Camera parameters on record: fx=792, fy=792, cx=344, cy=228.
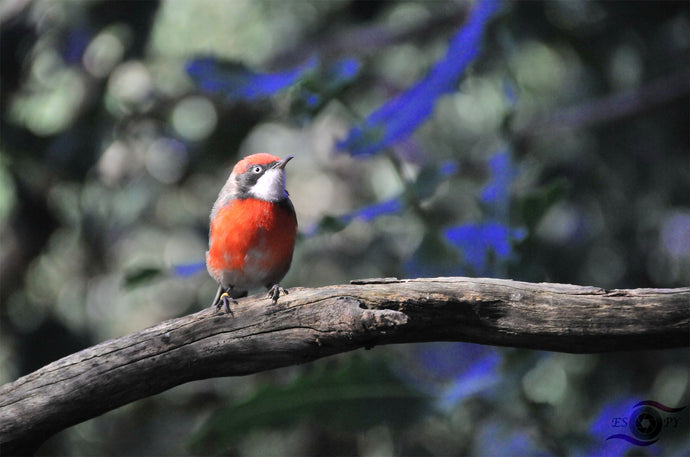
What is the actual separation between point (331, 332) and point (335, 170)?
266 inches

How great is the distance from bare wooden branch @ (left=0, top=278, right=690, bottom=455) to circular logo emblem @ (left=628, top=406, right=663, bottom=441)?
1148mm

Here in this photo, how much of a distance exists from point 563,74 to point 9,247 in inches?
246

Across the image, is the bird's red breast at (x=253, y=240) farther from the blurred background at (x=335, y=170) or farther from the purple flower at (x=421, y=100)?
the purple flower at (x=421, y=100)

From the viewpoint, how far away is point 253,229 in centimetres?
444

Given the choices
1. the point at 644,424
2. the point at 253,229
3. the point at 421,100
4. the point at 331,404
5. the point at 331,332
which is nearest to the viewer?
the point at 331,332

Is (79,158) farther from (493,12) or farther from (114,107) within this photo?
(493,12)

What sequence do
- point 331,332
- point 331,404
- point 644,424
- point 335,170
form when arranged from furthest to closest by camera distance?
point 335,170 < point 331,404 < point 644,424 < point 331,332

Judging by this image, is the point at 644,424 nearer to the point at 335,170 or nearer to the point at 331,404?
the point at 331,404

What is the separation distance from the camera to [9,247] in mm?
7332

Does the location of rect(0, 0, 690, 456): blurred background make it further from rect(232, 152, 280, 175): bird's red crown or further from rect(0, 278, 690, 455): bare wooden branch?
rect(0, 278, 690, 455): bare wooden branch

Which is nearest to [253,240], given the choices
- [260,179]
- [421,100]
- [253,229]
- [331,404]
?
[253,229]

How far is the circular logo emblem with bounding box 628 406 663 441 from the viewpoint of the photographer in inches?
157

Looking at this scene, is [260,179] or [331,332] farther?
[260,179]

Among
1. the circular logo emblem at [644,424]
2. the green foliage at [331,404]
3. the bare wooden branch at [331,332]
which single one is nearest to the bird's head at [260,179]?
the green foliage at [331,404]
